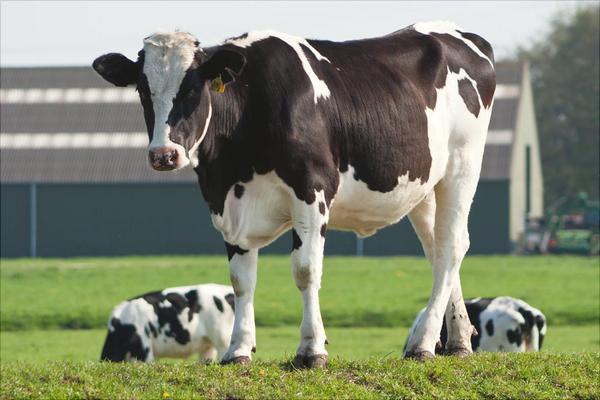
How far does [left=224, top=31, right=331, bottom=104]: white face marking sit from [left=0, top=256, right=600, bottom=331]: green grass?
21.8 meters

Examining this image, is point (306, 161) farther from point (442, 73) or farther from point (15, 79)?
point (15, 79)

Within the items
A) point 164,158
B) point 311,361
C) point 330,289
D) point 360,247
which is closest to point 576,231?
point 360,247

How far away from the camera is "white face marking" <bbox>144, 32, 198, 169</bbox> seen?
10.9 m

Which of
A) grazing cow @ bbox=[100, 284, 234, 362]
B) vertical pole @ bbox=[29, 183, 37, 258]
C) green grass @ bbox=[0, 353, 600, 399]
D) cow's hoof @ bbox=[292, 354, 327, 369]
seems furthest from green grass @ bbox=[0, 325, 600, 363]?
vertical pole @ bbox=[29, 183, 37, 258]

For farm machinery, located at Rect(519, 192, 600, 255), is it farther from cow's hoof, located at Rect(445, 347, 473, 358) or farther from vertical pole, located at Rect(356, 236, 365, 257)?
cow's hoof, located at Rect(445, 347, 473, 358)

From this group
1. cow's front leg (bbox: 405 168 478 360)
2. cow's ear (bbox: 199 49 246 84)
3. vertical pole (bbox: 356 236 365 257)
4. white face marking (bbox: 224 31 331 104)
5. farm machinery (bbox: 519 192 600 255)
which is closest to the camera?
cow's ear (bbox: 199 49 246 84)

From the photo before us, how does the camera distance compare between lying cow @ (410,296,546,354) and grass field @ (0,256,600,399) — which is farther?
lying cow @ (410,296,546,354)

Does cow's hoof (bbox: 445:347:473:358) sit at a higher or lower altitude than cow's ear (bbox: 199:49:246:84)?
lower

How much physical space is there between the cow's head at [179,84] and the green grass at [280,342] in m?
13.8

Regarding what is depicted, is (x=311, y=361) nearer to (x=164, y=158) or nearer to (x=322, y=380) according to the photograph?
(x=322, y=380)

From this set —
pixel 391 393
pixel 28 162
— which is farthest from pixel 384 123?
pixel 28 162

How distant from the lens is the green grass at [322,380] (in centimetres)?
1083

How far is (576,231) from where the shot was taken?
64.1 metres

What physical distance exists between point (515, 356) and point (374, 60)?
288 cm
